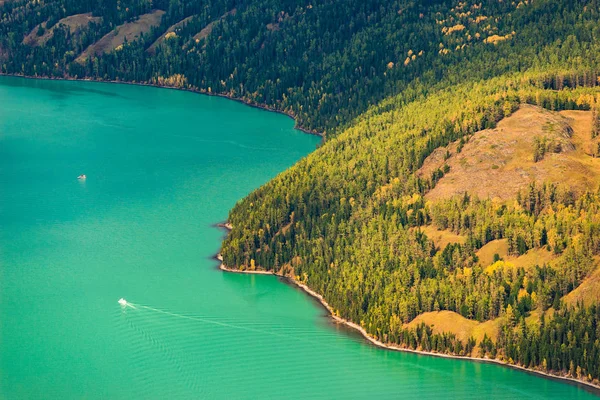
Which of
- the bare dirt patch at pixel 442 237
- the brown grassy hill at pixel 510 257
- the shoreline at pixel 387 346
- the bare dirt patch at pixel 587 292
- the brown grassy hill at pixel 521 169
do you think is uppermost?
the brown grassy hill at pixel 521 169

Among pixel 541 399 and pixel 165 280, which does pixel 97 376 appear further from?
pixel 541 399

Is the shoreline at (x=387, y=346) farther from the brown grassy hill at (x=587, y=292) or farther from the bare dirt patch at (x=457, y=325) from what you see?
the brown grassy hill at (x=587, y=292)

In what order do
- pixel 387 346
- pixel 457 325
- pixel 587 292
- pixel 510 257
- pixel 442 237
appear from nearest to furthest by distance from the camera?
pixel 587 292, pixel 457 325, pixel 387 346, pixel 510 257, pixel 442 237

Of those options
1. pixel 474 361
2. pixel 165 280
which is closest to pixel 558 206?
pixel 474 361

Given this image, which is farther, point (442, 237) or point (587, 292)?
point (442, 237)

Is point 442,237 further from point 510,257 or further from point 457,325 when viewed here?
point 457,325

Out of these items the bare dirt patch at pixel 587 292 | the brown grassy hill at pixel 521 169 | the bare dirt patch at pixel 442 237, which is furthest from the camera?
the brown grassy hill at pixel 521 169

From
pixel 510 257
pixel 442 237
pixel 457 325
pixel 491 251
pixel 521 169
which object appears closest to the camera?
pixel 457 325

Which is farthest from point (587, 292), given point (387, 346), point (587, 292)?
point (387, 346)

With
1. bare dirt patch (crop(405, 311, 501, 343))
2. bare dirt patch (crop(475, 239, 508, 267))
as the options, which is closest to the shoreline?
bare dirt patch (crop(405, 311, 501, 343))

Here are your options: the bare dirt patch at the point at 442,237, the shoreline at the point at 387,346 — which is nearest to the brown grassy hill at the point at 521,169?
the bare dirt patch at the point at 442,237

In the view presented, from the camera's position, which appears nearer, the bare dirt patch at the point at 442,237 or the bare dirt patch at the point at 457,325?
the bare dirt patch at the point at 457,325

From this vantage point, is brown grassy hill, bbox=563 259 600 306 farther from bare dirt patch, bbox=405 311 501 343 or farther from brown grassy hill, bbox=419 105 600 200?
brown grassy hill, bbox=419 105 600 200
